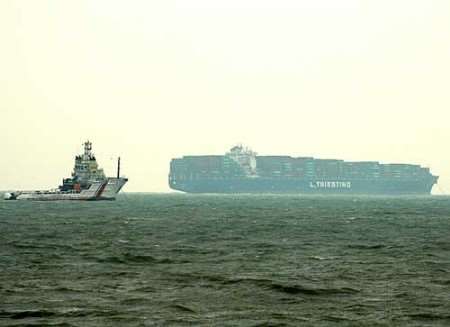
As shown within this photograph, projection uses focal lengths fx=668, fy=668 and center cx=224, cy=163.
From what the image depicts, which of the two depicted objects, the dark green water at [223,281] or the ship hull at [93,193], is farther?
the ship hull at [93,193]

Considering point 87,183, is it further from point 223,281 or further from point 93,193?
point 223,281

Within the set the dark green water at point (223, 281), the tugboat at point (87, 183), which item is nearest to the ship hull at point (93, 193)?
the tugboat at point (87, 183)

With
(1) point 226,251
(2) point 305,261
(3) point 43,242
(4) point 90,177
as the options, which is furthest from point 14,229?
(4) point 90,177

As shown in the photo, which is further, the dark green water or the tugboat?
the tugboat

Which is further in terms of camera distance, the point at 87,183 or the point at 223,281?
the point at 87,183

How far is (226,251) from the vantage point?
4603 centimetres

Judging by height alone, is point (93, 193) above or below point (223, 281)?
above

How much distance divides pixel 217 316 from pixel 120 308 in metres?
3.75

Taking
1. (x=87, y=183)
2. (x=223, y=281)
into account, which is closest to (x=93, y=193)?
(x=87, y=183)

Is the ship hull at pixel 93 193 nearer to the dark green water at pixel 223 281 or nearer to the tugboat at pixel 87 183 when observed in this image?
the tugboat at pixel 87 183

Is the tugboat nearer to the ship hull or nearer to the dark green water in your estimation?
the ship hull

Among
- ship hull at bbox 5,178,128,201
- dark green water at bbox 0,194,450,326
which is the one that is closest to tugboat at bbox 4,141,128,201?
ship hull at bbox 5,178,128,201

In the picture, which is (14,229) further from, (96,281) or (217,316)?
(217,316)

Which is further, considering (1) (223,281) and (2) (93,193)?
(2) (93,193)
